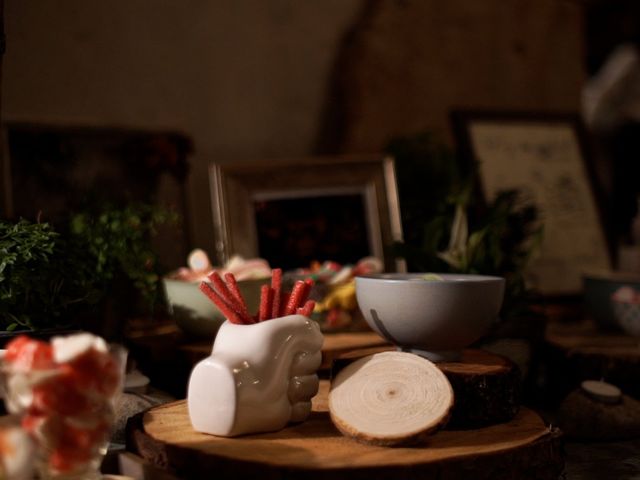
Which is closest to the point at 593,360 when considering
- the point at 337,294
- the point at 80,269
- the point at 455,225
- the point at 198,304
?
the point at 455,225

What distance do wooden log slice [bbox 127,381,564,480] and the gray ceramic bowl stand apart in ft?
0.39

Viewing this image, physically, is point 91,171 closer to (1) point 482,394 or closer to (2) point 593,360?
(1) point 482,394

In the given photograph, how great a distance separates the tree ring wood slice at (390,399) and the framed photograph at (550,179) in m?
0.89

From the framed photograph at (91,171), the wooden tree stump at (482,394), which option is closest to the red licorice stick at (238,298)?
the wooden tree stump at (482,394)

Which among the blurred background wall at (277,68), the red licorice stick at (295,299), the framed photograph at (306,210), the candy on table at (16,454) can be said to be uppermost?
the blurred background wall at (277,68)

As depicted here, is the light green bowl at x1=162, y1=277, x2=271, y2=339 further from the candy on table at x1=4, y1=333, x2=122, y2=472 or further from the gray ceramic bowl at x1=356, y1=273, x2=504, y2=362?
the candy on table at x1=4, y1=333, x2=122, y2=472

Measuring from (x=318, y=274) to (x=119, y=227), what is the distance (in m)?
0.35

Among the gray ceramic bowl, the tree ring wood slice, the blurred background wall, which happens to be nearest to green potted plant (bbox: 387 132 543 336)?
the blurred background wall

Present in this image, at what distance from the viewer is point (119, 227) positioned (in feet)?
3.43

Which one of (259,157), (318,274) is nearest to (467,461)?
(318,274)

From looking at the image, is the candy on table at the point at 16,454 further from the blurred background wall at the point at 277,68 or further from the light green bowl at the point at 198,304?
the blurred background wall at the point at 277,68

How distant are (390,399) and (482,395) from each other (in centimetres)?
12

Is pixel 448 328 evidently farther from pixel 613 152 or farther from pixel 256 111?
pixel 613 152

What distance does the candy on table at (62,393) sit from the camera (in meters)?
0.60
